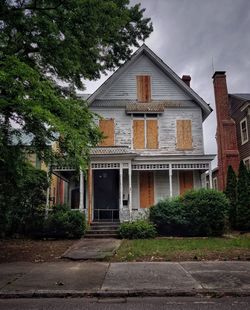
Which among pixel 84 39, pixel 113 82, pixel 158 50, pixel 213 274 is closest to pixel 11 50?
pixel 84 39

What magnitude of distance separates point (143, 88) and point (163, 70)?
5.34 ft

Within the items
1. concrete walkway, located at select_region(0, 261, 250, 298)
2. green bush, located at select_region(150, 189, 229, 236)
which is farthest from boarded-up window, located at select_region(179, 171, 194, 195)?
concrete walkway, located at select_region(0, 261, 250, 298)

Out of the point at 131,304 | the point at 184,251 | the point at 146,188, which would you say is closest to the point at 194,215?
the point at 146,188

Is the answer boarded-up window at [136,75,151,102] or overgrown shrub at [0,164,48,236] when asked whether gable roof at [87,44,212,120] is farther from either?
overgrown shrub at [0,164,48,236]

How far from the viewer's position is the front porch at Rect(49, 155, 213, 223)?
1872 cm

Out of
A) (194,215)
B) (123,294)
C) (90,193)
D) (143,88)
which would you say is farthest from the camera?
(143,88)

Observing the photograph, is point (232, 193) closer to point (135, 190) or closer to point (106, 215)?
point (135, 190)

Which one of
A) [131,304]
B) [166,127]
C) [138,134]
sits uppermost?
[166,127]

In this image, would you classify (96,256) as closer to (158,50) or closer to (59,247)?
(59,247)

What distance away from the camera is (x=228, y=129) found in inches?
870

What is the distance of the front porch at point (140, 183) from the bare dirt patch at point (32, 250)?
4455 millimetres

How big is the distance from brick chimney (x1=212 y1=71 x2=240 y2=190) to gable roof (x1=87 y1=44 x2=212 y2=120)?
2045 mm

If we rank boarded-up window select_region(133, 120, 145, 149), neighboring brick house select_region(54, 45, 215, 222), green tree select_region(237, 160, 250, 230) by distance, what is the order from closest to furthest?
1. green tree select_region(237, 160, 250, 230)
2. neighboring brick house select_region(54, 45, 215, 222)
3. boarded-up window select_region(133, 120, 145, 149)

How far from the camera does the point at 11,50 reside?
11039mm
